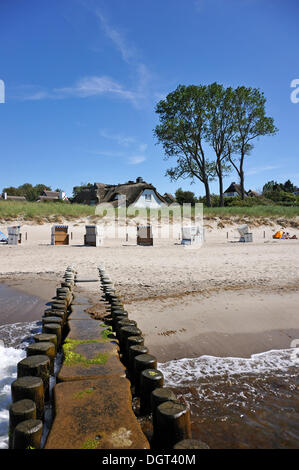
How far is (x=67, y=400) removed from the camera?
2.77 m

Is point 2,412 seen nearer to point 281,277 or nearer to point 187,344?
point 187,344

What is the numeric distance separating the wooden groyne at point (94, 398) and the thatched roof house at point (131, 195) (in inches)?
1759

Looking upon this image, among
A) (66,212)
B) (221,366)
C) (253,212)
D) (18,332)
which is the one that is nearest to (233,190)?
(253,212)

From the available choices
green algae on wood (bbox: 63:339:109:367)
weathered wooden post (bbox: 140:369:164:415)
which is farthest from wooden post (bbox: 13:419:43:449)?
green algae on wood (bbox: 63:339:109:367)

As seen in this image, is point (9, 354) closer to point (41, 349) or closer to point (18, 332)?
point (18, 332)

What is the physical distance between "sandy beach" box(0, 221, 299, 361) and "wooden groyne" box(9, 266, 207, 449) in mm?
956

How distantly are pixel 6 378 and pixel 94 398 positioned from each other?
1959mm

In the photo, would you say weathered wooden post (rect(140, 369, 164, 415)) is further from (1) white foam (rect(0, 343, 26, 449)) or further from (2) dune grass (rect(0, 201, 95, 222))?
(2) dune grass (rect(0, 201, 95, 222))

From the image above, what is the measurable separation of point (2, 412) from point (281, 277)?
882cm

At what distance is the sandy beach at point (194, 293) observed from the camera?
4.97 metres

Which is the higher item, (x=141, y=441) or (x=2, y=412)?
(x=141, y=441)

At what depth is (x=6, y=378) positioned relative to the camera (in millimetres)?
4066

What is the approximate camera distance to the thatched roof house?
4919 cm
